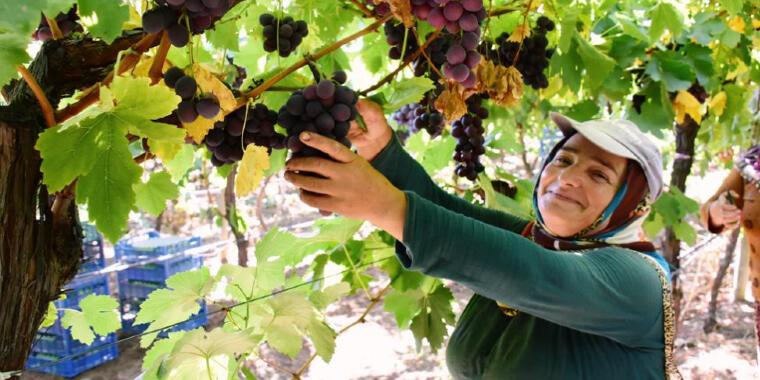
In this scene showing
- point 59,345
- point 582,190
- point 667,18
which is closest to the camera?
point 582,190

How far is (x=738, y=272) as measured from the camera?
243 inches

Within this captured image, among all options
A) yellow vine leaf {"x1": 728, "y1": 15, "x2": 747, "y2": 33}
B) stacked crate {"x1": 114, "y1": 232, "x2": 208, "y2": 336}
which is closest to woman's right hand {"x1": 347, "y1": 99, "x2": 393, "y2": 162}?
yellow vine leaf {"x1": 728, "y1": 15, "x2": 747, "y2": 33}

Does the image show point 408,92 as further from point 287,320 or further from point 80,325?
point 80,325

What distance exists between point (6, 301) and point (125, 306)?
5.95 meters

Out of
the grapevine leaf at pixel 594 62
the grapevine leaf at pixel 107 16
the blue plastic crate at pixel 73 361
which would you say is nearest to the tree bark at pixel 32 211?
the grapevine leaf at pixel 107 16

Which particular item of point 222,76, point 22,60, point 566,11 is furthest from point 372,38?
point 22,60

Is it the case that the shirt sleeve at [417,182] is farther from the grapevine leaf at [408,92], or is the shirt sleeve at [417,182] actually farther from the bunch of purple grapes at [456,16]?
the bunch of purple grapes at [456,16]

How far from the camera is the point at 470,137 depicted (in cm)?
204

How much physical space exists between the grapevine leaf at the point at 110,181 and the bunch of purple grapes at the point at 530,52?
4.28 feet

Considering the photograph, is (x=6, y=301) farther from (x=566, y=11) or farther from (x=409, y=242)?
(x=566, y=11)

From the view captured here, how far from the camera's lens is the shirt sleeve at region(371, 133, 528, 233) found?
4.89 ft

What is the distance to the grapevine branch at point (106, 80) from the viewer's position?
0.86 m

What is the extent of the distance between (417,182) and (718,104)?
2473 mm

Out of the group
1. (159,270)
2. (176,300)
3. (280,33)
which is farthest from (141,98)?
(159,270)
